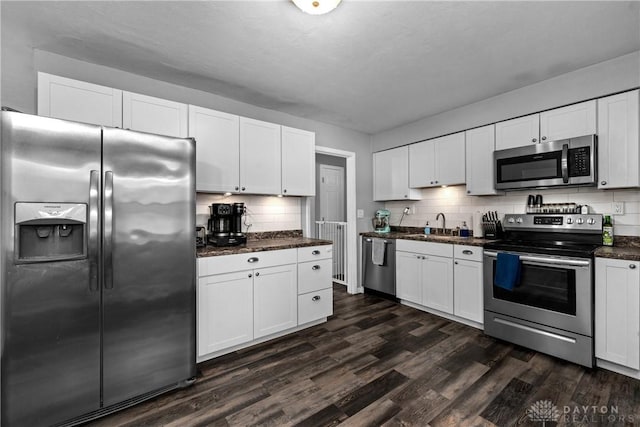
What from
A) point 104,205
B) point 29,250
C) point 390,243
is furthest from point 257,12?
point 390,243

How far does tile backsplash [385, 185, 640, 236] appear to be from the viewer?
8.23ft

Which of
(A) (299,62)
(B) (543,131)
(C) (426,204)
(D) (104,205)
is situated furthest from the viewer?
(C) (426,204)

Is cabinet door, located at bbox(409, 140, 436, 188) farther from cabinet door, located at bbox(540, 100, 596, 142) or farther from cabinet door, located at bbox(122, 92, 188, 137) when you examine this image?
cabinet door, located at bbox(122, 92, 188, 137)

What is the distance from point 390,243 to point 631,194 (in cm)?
232

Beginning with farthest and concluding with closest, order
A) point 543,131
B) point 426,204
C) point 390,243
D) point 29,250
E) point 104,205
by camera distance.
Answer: point 426,204
point 390,243
point 543,131
point 104,205
point 29,250

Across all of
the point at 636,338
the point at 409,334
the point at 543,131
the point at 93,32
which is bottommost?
the point at 409,334

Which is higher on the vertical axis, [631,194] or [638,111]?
[638,111]

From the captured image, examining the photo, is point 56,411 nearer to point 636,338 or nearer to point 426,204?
point 636,338

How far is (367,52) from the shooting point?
228 cm

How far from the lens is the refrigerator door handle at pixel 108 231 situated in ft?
5.68

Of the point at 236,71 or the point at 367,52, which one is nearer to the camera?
the point at 367,52

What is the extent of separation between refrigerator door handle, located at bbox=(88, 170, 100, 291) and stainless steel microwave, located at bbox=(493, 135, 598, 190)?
3.57 meters

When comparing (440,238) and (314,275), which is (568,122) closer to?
(440,238)

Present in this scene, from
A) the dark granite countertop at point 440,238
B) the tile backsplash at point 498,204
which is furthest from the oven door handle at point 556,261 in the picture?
the tile backsplash at point 498,204
